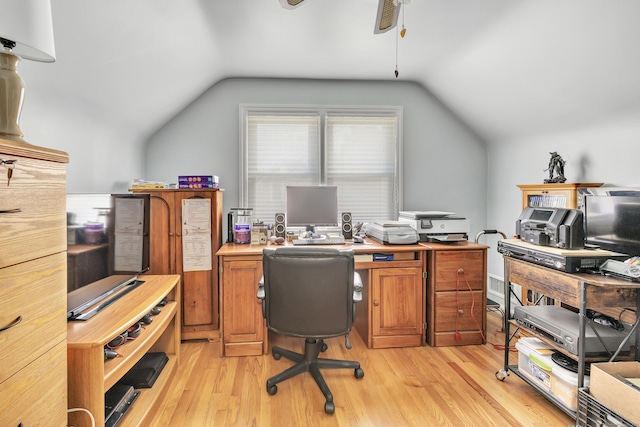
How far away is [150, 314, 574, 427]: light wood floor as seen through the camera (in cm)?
185

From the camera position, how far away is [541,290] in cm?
193

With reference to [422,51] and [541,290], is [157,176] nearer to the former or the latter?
[422,51]

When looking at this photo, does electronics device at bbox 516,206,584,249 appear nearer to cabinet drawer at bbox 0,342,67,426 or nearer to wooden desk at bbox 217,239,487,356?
wooden desk at bbox 217,239,487,356

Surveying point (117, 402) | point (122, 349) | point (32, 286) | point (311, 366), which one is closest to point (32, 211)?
point (32, 286)

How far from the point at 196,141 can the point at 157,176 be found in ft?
1.77

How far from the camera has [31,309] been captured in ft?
3.36

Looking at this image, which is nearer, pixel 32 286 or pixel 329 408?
pixel 32 286

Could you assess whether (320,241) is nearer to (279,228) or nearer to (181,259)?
(279,228)

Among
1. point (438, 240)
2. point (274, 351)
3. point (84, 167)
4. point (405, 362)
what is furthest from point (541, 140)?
point (84, 167)

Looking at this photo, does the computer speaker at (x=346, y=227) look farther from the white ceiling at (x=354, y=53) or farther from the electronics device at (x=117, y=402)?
the electronics device at (x=117, y=402)

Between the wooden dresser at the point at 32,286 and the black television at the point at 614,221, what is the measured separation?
2.73 metres

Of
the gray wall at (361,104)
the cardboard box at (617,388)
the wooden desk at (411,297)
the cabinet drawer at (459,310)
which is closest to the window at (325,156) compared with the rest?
the gray wall at (361,104)

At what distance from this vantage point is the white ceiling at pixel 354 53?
1.86 meters

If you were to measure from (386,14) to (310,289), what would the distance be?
1.58 metres
